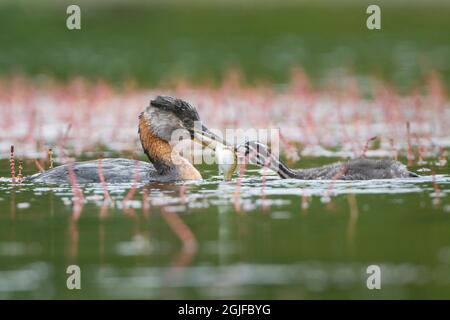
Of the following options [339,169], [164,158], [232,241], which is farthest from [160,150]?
[232,241]

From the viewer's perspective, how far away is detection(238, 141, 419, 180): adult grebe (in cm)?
1364

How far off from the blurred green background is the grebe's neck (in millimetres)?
14907

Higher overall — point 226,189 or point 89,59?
point 89,59

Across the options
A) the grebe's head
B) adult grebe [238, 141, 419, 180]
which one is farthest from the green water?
the grebe's head

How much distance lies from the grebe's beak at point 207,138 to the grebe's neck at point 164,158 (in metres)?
0.34

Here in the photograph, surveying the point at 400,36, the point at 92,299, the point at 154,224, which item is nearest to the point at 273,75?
the point at 400,36

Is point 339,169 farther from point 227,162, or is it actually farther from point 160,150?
point 160,150

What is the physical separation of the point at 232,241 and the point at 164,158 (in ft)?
14.7

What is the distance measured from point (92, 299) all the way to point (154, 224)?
8.38ft

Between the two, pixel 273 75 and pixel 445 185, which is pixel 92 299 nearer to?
pixel 445 185

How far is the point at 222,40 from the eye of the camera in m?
42.0

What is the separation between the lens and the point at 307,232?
1045 centimetres
